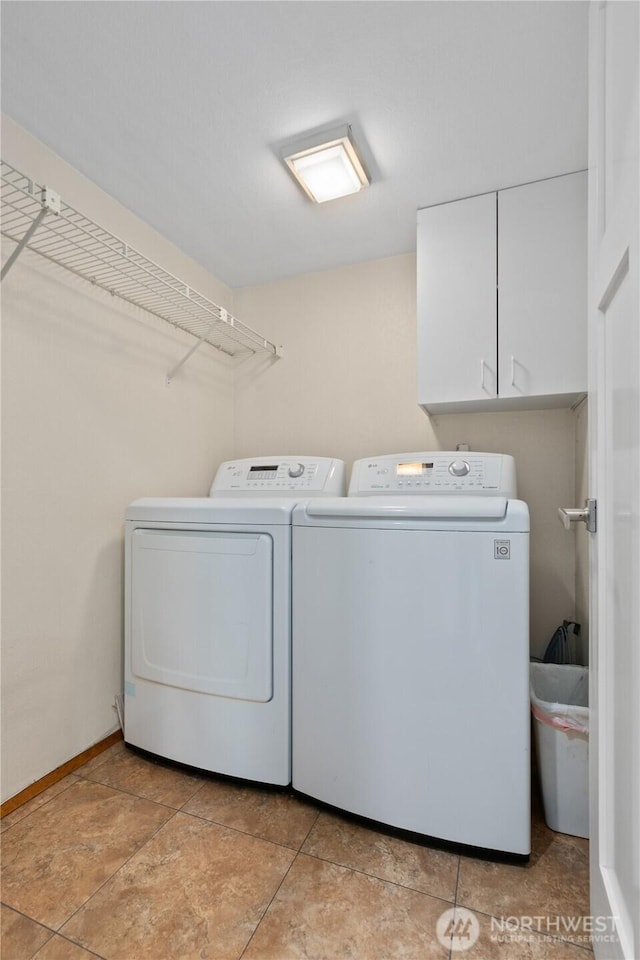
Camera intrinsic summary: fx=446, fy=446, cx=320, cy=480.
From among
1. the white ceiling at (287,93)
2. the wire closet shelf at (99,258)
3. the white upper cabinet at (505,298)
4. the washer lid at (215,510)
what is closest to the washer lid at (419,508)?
the washer lid at (215,510)

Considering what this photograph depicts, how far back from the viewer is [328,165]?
5.27 ft

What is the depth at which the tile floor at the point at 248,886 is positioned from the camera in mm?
1003

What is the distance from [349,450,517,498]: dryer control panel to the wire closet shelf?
0.94m

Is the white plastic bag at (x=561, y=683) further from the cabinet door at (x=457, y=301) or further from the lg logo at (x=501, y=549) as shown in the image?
the cabinet door at (x=457, y=301)

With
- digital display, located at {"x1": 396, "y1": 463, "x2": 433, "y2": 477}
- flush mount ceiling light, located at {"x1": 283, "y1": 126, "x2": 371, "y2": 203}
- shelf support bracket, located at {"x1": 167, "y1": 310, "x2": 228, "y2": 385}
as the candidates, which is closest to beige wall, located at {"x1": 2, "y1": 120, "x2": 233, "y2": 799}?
shelf support bracket, located at {"x1": 167, "y1": 310, "x2": 228, "y2": 385}

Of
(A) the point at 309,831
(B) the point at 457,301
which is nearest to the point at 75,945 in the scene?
(A) the point at 309,831

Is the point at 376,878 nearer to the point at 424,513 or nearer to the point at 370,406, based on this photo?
the point at 424,513

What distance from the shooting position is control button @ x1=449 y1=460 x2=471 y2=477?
1.77m

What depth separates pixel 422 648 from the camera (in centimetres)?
126

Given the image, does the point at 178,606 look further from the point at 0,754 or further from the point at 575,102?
the point at 575,102

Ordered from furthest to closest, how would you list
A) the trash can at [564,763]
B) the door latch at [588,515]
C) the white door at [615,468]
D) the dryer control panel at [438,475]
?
the dryer control panel at [438,475] → the trash can at [564,763] → the door latch at [588,515] → the white door at [615,468]

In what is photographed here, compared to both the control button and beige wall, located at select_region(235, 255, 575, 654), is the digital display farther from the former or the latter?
beige wall, located at select_region(235, 255, 575, 654)

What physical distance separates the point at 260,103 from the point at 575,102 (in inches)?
38.4

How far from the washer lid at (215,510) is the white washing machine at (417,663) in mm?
67
